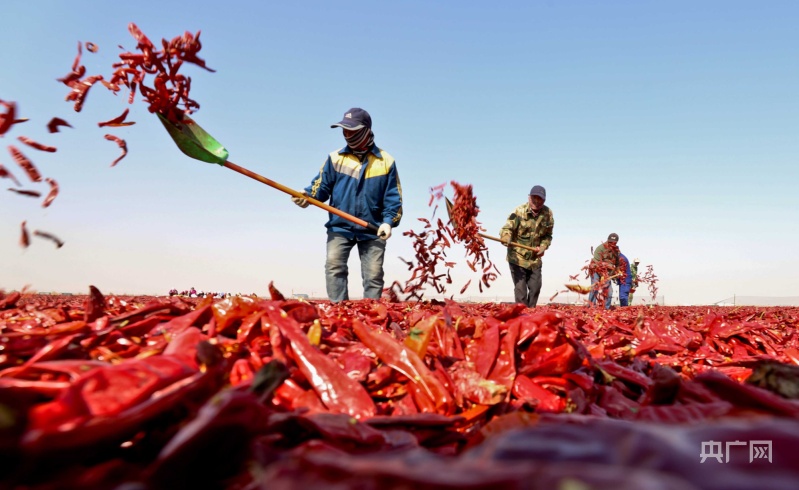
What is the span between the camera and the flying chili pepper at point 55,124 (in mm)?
2920

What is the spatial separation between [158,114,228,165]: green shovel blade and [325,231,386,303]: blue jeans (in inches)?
101

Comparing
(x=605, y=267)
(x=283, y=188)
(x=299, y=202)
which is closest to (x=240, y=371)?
(x=283, y=188)

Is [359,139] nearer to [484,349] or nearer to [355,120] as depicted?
[355,120]

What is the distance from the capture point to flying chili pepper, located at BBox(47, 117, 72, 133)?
2920 millimetres

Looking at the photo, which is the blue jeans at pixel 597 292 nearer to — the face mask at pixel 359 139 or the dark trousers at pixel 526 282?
the dark trousers at pixel 526 282

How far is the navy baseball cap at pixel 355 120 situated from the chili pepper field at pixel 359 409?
218 inches

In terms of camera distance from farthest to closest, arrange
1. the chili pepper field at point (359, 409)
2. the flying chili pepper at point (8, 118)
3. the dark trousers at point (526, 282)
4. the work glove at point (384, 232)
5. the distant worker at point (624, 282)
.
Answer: the distant worker at point (624, 282) < the dark trousers at point (526, 282) < the work glove at point (384, 232) < the flying chili pepper at point (8, 118) < the chili pepper field at point (359, 409)

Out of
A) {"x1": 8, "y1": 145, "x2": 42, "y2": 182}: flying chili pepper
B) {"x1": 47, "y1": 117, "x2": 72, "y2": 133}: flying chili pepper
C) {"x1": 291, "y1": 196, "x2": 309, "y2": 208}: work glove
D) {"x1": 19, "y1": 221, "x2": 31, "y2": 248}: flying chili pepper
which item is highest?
{"x1": 291, "y1": 196, "x2": 309, "y2": 208}: work glove

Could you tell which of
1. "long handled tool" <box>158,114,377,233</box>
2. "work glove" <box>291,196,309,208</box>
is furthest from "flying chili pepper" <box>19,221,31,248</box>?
"work glove" <box>291,196,309,208</box>

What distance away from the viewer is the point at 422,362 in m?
1.88

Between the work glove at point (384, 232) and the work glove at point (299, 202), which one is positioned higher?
the work glove at point (299, 202)

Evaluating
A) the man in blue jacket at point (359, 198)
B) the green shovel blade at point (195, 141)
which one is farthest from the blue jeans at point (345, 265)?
the green shovel blade at point (195, 141)

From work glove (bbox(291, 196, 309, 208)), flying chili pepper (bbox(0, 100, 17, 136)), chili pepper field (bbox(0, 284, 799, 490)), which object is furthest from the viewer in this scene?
work glove (bbox(291, 196, 309, 208))

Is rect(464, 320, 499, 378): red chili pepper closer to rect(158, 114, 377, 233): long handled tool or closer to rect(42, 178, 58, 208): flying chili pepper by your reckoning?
rect(42, 178, 58, 208): flying chili pepper
